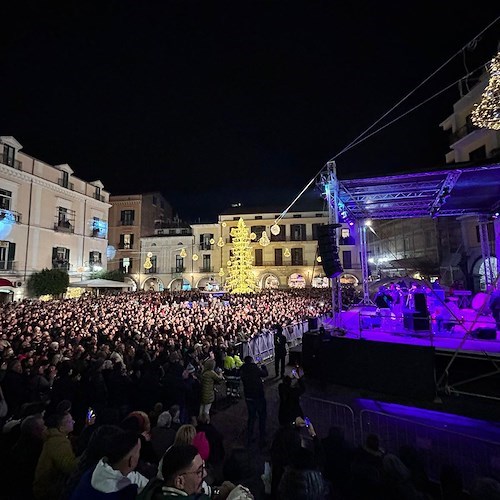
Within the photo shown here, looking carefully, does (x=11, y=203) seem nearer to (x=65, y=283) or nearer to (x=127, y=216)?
(x=65, y=283)

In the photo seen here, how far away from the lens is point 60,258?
94.8 ft

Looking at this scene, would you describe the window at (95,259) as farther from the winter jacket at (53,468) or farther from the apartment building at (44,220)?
the winter jacket at (53,468)

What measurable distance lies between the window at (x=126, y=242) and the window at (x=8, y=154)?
1870cm

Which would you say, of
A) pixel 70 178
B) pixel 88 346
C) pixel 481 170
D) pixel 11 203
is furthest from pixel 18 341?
pixel 70 178

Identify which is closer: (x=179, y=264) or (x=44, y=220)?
(x=44, y=220)

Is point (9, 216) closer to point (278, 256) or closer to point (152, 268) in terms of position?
point (152, 268)

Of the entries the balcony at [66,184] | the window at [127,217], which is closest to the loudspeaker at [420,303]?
the balcony at [66,184]

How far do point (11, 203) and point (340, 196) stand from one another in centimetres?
2619

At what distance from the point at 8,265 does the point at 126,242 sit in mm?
18209

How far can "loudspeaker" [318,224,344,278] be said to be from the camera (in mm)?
8789

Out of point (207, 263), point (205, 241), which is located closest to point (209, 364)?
point (207, 263)

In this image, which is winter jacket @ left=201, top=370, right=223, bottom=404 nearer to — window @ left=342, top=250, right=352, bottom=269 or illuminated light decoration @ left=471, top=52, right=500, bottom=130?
illuminated light decoration @ left=471, top=52, right=500, bottom=130

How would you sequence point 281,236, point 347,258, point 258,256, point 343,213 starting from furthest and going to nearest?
point 258,256
point 281,236
point 347,258
point 343,213

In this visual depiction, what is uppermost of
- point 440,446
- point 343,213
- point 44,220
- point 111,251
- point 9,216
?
point 44,220
